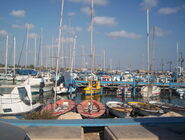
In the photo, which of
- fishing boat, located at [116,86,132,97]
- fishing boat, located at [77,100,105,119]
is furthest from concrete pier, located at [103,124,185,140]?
fishing boat, located at [116,86,132,97]

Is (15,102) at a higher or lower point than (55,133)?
lower

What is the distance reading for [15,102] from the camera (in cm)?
1389

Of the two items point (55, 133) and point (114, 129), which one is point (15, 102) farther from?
point (114, 129)

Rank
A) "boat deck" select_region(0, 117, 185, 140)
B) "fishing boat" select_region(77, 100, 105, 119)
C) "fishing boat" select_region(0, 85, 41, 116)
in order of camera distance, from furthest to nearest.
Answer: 1. "fishing boat" select_region(0, 85, 41, 116)
2. "fishing boat" select_region(77, 100, 105, 119)
3. "boat deck" select_region(0, 117, 185, 140)

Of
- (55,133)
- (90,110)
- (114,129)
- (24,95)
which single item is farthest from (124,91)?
(55,133)

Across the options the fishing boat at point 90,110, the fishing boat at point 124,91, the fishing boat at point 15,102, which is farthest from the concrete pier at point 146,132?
the fishing boat at point 124,91

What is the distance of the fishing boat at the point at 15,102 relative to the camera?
13594 mm

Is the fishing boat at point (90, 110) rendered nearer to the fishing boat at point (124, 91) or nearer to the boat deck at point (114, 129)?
the boat deck at point (114, 129)

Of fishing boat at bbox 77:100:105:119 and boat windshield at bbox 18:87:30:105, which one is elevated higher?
boat windshield at bbox 18:87:30:105

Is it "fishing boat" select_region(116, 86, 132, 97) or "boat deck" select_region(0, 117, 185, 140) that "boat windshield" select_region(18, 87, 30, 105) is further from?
"fishing boat" select_region(116, 86, 132, 97)

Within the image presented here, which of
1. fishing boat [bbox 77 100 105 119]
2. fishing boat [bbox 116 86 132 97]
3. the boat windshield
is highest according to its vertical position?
the boat windshield

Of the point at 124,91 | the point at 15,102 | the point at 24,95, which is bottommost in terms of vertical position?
the point at 124,91

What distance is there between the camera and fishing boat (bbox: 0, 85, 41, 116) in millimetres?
13594

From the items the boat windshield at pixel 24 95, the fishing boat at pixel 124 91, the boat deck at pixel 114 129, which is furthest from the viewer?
the fishing boat at pixel 124 91
